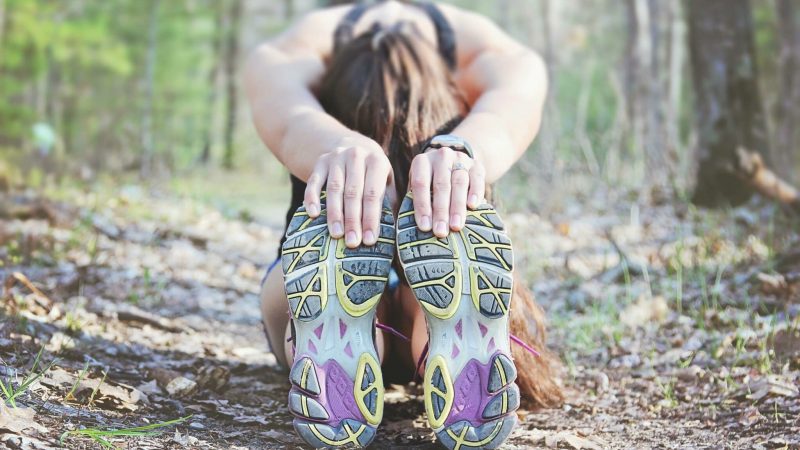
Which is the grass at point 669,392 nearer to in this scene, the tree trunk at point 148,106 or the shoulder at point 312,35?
the shoulder at point 312,35

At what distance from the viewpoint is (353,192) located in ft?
5.46

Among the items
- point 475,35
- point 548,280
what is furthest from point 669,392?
point 548,280

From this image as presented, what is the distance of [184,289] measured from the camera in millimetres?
3631

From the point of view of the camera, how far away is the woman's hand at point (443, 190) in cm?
163

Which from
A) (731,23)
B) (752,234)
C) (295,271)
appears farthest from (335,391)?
(731,23)

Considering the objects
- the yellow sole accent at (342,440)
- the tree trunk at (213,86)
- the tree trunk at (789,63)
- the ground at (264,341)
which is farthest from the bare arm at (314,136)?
the tree trunk at (213,86)

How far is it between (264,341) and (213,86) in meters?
16.5

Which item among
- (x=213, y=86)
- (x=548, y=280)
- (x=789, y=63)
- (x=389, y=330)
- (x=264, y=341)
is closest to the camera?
(x=389, y=330)

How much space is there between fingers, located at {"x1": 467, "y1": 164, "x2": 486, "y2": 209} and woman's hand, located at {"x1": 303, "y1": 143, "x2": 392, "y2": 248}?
206 mm

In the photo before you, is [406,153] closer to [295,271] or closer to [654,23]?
[295,271]

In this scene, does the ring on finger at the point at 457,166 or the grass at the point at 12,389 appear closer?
the grass at the point at 12,389

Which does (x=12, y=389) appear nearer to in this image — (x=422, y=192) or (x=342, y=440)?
(x=342, y=440)

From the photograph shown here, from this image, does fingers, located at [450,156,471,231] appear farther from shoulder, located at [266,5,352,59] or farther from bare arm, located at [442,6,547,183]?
shoulder, located at [266,5,352,59]

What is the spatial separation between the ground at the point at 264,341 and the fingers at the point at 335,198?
55 centimetres
